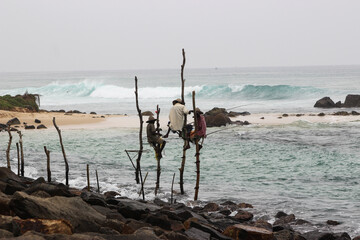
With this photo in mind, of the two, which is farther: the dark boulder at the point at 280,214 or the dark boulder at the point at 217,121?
the dark boulder at the point at 217,121

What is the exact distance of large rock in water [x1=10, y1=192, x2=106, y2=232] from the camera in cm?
696

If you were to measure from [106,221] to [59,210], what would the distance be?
0.67m

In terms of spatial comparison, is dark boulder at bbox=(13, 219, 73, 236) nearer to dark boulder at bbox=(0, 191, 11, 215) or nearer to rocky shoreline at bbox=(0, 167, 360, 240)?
rocky shoreline at bbox=(0, 167, 360, 240)

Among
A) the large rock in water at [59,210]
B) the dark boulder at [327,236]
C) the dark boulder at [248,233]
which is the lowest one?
the dark boulder at [327,236]

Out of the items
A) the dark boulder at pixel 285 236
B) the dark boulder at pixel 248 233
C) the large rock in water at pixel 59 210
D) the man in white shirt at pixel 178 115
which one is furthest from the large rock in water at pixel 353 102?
the large rock in water at pixel 59 210

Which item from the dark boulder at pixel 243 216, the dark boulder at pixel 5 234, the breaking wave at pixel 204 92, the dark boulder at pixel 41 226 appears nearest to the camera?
the dark boulder at pixel 5 234

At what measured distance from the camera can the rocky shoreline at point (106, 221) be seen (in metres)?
6.30

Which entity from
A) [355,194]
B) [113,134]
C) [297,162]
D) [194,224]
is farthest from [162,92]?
[194,224]

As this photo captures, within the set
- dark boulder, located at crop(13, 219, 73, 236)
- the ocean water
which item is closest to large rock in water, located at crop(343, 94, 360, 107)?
the ocean water

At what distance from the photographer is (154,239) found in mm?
6359

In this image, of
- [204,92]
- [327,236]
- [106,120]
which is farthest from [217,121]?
[204,92]

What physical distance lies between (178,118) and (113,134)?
649 inches

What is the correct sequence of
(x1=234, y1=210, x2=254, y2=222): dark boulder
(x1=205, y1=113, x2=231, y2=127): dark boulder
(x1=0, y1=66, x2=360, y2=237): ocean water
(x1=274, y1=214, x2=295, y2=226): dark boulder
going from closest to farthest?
(x1=274, y1=214, x2=295, y2=226): dark boulder, (x1=234, y1=210, x2=254, y2=222): dark boulder, (x1=0, y1=66, x2=360, y2=237): ocean water, (x1=205, y1=113, x2=231, y2=127): dark boulder

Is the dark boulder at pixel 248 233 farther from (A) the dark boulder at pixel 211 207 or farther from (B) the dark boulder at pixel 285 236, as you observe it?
(A) the dark boulder at pixel 211 207
